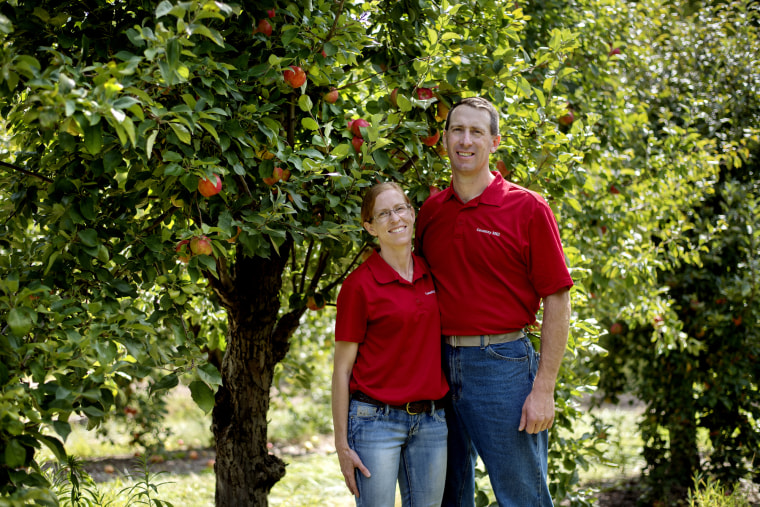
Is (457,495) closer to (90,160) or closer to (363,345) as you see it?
(363,345)

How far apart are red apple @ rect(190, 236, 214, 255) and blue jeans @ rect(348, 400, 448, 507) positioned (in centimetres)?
→ 75

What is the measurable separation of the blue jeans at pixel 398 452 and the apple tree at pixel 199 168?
0.55 m

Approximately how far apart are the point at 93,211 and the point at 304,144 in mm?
904

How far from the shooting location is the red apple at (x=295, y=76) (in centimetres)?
227

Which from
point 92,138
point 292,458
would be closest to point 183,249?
point 92,138

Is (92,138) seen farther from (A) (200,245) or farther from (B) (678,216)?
(B) (678,216)

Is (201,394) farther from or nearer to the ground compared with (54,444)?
farther from the ground

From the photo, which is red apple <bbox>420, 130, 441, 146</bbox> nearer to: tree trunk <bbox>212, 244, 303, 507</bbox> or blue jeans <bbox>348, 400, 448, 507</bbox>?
tree trunk <bbox>212, 244, 303, 507</bbox>

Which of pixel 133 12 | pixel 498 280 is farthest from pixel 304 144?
pixel 498 280

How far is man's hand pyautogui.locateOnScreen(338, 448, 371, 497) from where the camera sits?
2193 millimetres

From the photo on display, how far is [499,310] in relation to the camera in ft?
7.57

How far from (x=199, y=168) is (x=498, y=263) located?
3.55 ft

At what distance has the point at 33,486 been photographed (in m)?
1.84

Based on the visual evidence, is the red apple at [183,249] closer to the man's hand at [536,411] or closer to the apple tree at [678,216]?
the man's hand at [536,411]
